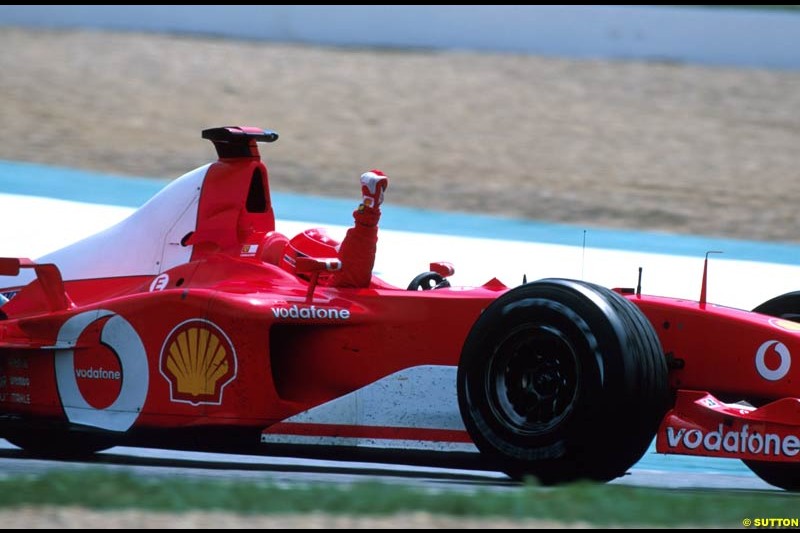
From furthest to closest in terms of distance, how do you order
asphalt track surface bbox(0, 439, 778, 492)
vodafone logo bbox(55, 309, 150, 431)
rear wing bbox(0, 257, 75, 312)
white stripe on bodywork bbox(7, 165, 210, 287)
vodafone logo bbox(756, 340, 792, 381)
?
white stripe on bodywork bbox(7, 165, 210, 287) → rear wing bbox(0, 257, 75, 312) → vodafone logo bbox(55, 309, 150, 431) → asphalt track surface bbox(0, 439, 778, 492) → vodafone logo bbox(756, 340, 792, 381)

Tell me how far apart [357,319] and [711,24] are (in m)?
16.8

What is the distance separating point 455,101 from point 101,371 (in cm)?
1454

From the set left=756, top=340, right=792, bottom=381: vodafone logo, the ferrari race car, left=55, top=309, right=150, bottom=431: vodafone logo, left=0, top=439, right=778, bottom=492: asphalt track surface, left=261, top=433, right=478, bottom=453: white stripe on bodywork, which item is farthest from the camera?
left=55, top=309, right=150, bottom=431: vodafone logo

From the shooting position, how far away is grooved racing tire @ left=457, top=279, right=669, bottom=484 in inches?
211

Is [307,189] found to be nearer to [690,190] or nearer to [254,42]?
[690,190]

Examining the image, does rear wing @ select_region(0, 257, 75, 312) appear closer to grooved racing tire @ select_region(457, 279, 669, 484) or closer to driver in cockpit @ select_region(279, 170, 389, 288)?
driver in cockpit @ select_region(279, 170, 389, 288)

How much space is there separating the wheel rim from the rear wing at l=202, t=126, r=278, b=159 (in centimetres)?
211

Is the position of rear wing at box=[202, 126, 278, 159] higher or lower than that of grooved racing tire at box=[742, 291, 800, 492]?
higher

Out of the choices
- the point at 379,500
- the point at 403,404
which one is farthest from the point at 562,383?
the point at 379,500

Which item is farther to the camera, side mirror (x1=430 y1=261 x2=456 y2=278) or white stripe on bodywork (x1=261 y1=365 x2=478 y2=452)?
side mirror (x1=430 y1=261 x2=456 y2=278)

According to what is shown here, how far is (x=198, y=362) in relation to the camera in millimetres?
6422

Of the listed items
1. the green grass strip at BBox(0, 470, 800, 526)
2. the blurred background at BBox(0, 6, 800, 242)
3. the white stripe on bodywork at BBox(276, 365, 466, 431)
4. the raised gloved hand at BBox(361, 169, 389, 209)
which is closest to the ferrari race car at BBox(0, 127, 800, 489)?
the white stripe on bodywork at BBox(276, 365, 466, 431)

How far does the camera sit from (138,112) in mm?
19141

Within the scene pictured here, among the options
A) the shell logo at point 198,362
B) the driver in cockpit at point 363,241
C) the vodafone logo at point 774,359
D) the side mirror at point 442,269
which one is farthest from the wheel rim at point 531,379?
the side mirror at point 442,269
